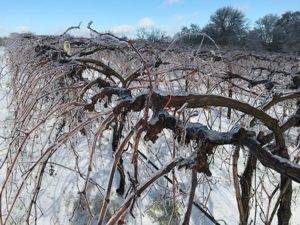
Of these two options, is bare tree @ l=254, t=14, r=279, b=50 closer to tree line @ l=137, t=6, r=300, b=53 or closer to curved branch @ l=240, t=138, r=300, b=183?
tree line @ l=137, t=6, r=300, b=53

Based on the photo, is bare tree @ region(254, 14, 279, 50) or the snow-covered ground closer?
the snow-covered ground

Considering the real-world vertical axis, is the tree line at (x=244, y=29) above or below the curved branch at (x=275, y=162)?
above

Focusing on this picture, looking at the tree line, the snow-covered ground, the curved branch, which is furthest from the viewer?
the tree line

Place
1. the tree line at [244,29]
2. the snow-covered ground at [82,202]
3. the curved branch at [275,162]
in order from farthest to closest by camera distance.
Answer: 1. the tree line at [244,29]
2. the snow-covered ground at [82,202]
3. the curved branch at [275,162]

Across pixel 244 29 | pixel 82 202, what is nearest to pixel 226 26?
pixel 244 29

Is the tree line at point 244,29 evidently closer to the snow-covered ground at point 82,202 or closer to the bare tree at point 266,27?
the bare tree at point 266,27

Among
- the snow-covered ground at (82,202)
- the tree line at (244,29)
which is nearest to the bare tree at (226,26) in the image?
the tree line at (244,29)

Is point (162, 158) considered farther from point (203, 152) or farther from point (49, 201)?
point (203, 152)

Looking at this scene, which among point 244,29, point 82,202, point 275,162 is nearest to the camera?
point 275,162

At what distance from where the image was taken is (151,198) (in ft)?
5.79

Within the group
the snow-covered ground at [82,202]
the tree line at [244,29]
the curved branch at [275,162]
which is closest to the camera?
the curved branch at [275,162]

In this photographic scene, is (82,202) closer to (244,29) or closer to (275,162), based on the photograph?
(275,162)

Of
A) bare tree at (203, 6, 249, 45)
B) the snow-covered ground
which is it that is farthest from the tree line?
the snow-covered ground

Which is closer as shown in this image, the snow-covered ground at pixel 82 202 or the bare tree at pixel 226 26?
the snow-covered ground at pixel 82 202
